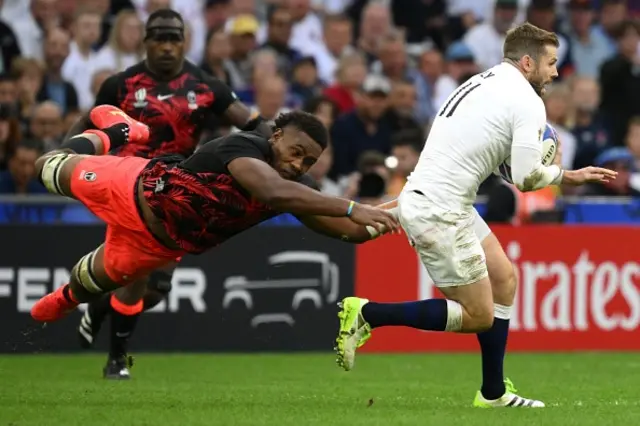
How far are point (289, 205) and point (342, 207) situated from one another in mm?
336

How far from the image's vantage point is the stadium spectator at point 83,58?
17.5 metres

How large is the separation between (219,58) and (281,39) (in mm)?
1392

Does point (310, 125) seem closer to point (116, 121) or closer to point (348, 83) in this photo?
point (116, 121)

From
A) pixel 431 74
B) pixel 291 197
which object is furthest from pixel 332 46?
pixel 291 197

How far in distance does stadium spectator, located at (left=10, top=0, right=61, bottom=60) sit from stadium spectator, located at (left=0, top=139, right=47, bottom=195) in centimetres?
239

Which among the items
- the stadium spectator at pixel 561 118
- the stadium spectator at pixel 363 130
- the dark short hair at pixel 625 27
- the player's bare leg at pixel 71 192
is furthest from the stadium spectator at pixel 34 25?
the dark short hair at pixel 625 27

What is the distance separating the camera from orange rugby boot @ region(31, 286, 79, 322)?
1073 cm

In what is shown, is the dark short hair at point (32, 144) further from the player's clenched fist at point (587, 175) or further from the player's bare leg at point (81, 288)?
the player's clenched fist at point (587, 175)

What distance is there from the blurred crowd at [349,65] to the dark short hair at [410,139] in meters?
0.02

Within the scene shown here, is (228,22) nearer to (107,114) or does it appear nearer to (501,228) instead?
(501,228)

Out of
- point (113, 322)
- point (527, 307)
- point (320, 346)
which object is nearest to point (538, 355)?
point (527, 307)

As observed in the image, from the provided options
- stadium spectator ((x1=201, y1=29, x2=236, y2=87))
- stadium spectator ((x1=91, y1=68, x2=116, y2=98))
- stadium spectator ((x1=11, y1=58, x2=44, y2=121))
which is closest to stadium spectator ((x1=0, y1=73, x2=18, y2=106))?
stadium spectator ((x1=11, y1=58, x2=44, y2=121))

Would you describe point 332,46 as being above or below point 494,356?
above

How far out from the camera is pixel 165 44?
12102mm
